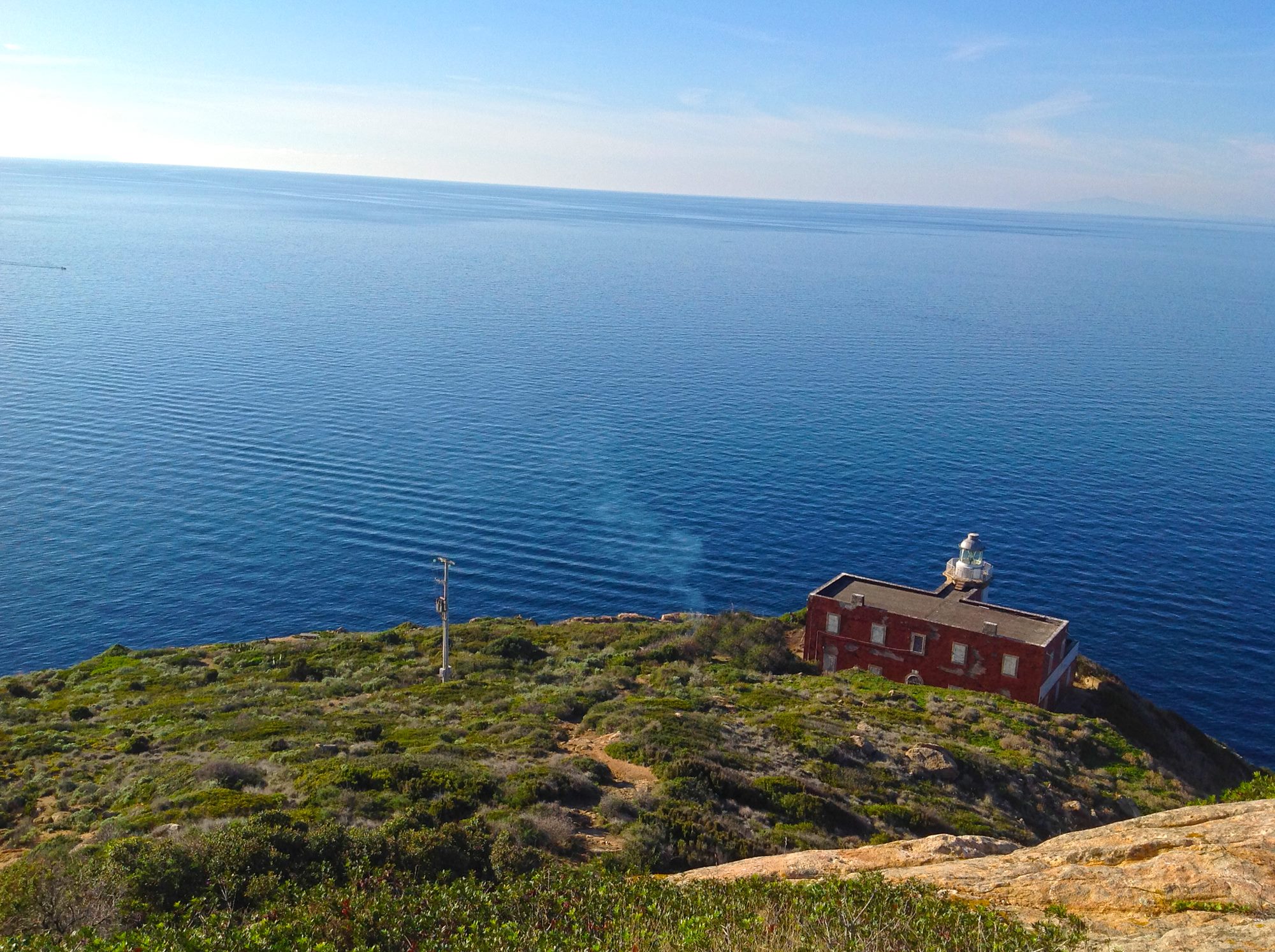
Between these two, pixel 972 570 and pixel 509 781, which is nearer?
pixel 509 781

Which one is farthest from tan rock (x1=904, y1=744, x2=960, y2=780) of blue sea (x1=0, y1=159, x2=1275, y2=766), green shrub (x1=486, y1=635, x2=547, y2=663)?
blue sea (x1=0, y1=159, x2=1275, y2=766)

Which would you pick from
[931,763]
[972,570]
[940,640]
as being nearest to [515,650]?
[940,640]

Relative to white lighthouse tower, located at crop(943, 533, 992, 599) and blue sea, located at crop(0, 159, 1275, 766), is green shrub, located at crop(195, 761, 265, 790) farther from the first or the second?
white lighthouse tower, located at crop(943, 533, 992, 599)

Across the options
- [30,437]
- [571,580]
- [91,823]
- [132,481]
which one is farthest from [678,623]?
[30,437]

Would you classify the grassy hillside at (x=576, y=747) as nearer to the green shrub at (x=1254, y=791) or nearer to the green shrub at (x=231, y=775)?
the green shrub at (x=231, y=775)

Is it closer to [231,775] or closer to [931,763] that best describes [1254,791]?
[931,763]
